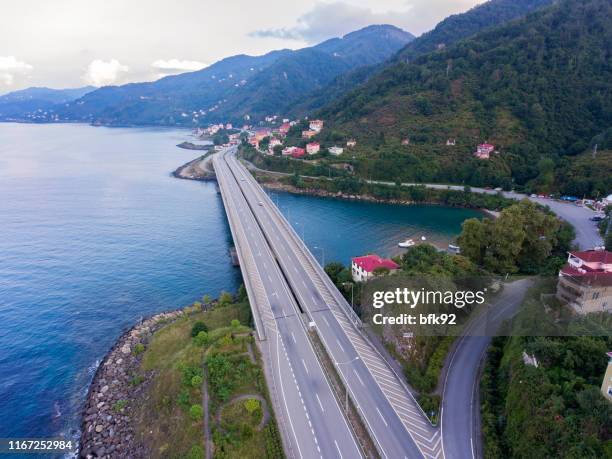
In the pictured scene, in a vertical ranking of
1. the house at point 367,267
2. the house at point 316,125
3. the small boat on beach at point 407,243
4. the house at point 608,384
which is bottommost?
the small boat on beach at point 407,243

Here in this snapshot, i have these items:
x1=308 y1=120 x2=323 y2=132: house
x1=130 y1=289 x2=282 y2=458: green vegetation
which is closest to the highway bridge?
x1=130 y1=289 x2=282 y2=458: green vegetation

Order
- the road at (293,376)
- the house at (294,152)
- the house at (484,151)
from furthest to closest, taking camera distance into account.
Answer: the house at (294,152) < the house at (484,151) < the road at (293,376)

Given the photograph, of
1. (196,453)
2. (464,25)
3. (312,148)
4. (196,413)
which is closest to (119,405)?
(196,413)

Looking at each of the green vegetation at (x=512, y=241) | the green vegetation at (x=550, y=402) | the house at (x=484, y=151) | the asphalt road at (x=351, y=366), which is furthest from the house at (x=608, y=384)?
the house at (x=484, y=151)

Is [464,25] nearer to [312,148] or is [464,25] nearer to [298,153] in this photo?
[312,148]

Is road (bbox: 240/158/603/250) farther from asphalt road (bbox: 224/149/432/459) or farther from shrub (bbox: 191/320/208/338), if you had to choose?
shrub (bbox: 191/320/208/338)

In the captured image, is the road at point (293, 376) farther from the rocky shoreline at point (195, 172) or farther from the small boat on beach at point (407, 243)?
the rocky shoreline at point (195, 172)
